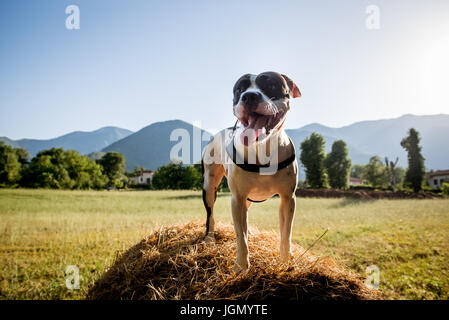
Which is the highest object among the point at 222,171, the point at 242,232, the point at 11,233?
the point at 222,171

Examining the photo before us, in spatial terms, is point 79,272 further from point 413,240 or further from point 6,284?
point 413,240

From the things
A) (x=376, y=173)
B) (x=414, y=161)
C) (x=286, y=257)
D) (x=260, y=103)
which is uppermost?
(x=414, y=161)

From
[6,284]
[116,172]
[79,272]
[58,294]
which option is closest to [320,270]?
[58,294]

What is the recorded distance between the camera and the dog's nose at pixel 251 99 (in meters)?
1.82

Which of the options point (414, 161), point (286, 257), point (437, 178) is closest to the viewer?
point (286, 257)

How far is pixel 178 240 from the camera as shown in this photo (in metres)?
3.23

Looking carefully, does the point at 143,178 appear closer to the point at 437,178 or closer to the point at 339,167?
the point at 339,167

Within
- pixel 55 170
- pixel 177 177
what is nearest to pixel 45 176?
pixel 55 170

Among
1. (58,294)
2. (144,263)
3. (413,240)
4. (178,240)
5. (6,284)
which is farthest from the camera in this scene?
(413,240)

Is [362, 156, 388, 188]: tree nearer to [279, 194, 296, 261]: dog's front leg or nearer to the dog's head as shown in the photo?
[279, 194, 296, 261]: dog's front leg

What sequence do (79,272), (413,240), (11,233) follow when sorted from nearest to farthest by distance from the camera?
(79,272) → (413,240) → (11,233)

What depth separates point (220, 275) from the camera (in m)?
2.18

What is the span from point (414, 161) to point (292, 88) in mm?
37534
